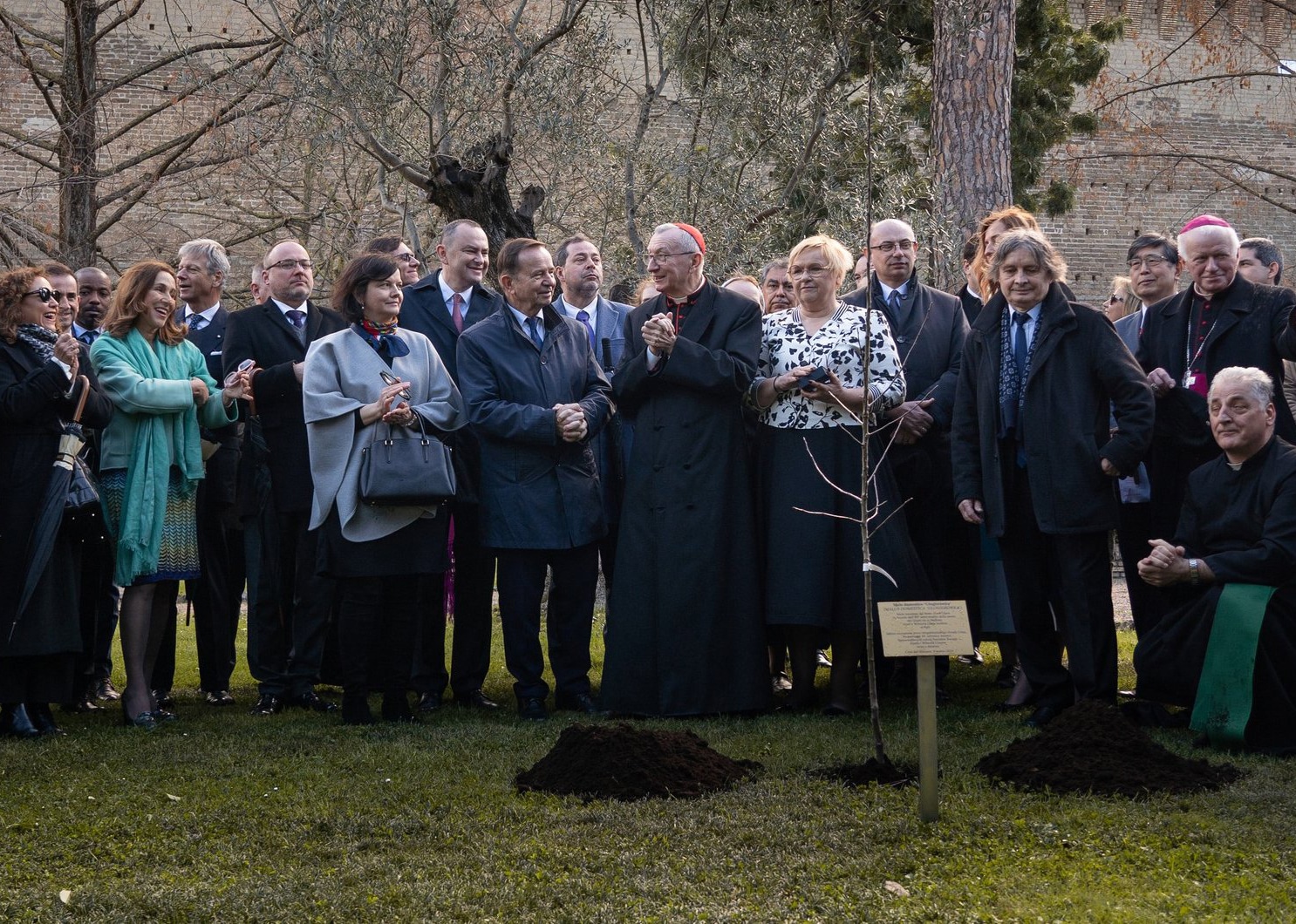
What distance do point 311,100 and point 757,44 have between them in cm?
448

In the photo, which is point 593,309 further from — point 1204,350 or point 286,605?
point 1204,350

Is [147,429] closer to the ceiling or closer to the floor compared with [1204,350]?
closer to the floor

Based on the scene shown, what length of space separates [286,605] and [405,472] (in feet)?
4.77

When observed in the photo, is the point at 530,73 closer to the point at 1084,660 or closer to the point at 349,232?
the point at 349,232

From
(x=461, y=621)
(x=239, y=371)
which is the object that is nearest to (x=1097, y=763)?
(x=461, y=621)

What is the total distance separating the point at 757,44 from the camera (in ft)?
47.6

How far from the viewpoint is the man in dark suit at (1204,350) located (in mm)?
6566

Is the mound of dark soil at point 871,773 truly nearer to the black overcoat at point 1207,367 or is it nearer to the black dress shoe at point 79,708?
the black overcoat at point 1207,367

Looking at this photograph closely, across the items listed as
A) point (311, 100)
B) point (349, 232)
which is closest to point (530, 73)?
point (311, 100)

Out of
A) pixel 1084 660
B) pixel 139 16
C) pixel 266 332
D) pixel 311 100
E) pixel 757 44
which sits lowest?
pixel 1084 660

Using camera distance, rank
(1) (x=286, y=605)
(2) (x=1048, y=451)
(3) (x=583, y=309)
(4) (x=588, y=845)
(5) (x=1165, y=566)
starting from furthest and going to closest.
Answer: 1. (3) (x=583, y=309)
2. (1) (x=286, y=605)
3. (2) (x=1048, y=451)
4. (5) (x=1165, y=566)
5. (4) (x=588, y=845)

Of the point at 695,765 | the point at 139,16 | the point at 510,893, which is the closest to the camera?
the point at 510,893

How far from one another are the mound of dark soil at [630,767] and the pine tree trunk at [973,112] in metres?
7.47

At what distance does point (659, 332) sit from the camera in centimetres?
637
